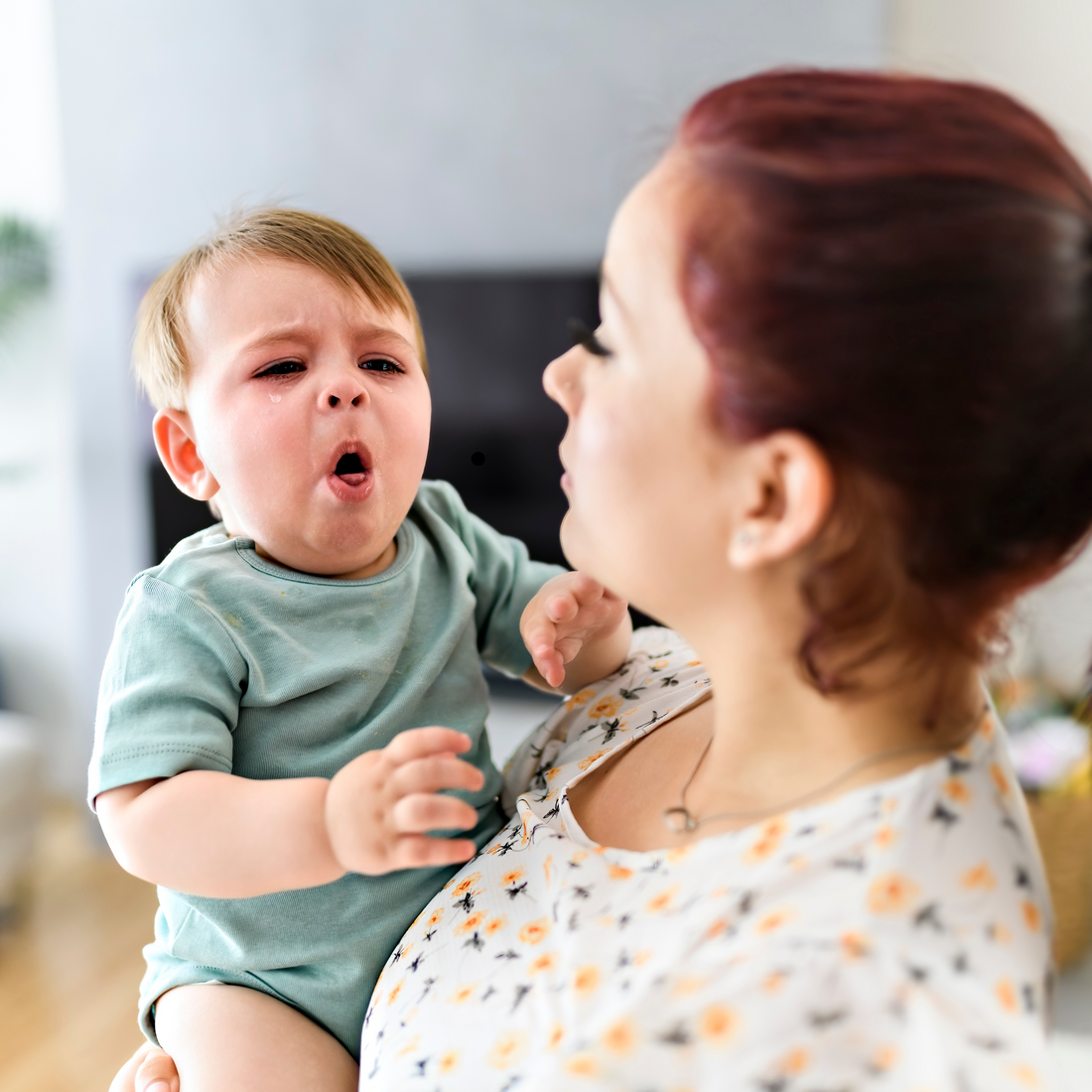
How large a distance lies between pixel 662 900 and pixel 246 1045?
338mm

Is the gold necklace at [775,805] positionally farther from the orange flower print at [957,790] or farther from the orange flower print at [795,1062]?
the orange flower print at [795,1062]

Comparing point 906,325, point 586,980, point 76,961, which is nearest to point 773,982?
point 586,980

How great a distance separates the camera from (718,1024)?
51 cm

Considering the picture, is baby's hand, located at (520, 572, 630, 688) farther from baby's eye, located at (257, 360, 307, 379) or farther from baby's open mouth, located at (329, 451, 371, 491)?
baby's eye, located at (257, 360, 307, 379)

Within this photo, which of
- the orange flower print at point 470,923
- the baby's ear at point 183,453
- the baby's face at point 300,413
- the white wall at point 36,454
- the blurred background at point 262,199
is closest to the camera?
the orange flower print at point 470,923

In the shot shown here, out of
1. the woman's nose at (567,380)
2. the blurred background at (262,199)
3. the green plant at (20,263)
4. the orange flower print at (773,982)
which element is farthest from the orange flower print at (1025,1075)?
the green plant at (20,263)

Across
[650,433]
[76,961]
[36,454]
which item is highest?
[650,433]

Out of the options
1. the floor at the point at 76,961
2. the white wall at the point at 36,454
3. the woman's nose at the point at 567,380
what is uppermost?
the woman's nose at the point at 567,380

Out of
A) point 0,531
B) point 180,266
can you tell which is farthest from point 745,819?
point 0,531

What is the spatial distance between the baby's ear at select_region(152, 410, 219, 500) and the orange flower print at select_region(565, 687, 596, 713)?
373 millimetres

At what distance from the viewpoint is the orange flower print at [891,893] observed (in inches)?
20.2

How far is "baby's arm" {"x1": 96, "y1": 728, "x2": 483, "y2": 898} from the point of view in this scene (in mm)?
607

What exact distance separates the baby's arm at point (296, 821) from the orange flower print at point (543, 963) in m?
0.07

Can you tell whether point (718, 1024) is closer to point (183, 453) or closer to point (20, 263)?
point (183, 453)
